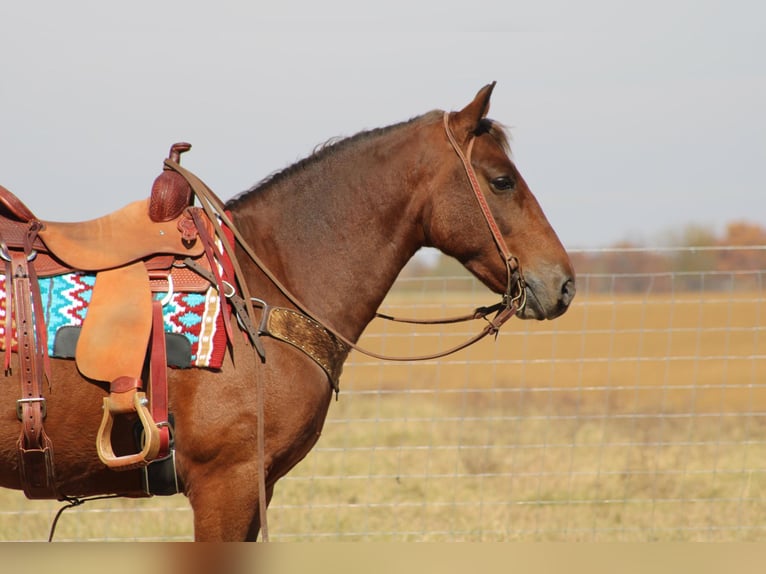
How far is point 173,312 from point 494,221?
4.26ft

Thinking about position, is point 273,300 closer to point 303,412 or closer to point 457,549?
point 303,412

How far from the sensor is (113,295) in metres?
2.99

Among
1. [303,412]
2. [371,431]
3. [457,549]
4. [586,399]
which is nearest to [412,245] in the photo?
[303,412]

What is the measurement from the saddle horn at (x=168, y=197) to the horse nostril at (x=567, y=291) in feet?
5.05

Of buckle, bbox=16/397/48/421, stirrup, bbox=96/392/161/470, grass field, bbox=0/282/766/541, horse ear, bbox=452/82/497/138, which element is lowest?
A: grass field, bbox=0/282/766/541

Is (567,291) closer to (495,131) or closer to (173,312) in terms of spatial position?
(495,131)

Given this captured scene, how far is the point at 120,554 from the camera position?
133 cm

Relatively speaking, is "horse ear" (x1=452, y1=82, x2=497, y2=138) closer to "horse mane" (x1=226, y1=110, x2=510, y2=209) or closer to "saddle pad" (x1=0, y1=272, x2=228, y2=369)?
"horse mane" (x1=226, y1=110, x2=510, y2=209)

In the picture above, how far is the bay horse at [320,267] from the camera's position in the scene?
3008mm

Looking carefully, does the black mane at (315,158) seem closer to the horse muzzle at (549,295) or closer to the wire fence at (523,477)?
the horse muzzle at (549,295)

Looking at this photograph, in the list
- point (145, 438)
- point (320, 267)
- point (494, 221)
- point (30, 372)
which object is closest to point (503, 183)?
point (494, 221)

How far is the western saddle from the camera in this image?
9.55ft

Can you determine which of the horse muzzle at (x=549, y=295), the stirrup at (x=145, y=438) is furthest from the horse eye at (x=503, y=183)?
the stirrup at (x=145, y=438)

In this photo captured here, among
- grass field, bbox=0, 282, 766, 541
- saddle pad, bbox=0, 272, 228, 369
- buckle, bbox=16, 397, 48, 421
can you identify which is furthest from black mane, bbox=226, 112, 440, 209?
grass field, bbox=0, 282, 766, 541
